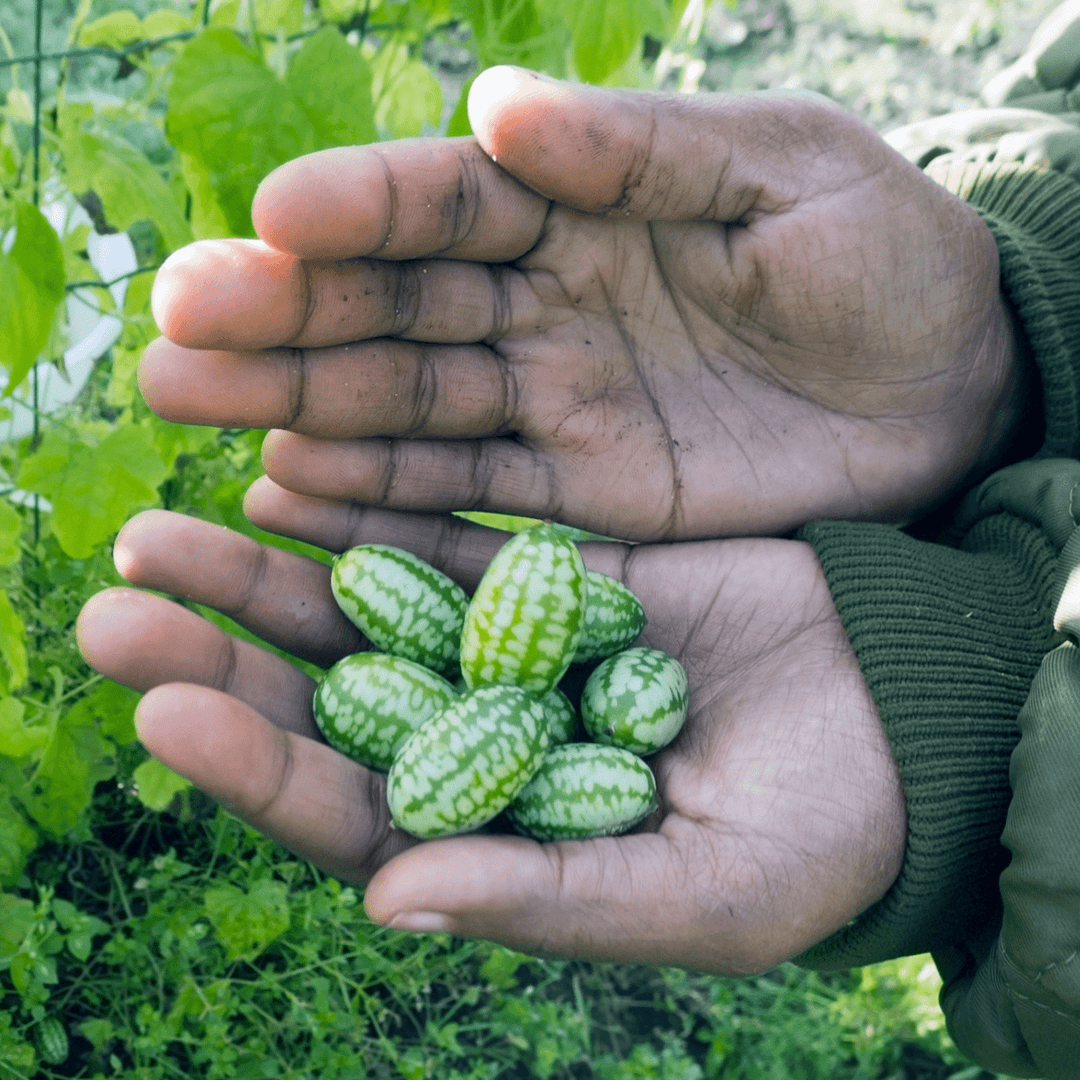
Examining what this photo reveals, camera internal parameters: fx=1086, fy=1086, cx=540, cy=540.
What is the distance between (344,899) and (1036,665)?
4.57ft

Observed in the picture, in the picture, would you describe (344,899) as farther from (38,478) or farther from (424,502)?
(38,478)

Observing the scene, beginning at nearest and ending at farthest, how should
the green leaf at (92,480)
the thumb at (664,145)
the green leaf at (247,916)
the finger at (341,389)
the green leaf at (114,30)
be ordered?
1. the thumb at (664,145)
2. the finger at (341,389)
3. the green leaf at (92,480)
4. the green leaf at (247,916)
5. the green leaf at (114,30)

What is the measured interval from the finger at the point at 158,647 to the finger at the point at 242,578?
0.15 meters

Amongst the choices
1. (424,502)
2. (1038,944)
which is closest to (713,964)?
(1038,944)

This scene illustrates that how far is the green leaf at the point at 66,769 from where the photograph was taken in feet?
6.13

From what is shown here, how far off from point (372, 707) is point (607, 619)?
410 millimetres

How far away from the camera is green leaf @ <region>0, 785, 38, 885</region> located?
70.1 inches

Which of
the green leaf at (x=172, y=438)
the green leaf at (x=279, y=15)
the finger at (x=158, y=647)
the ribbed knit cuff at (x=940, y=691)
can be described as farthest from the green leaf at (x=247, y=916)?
the green leaf at (x=279, y=15)

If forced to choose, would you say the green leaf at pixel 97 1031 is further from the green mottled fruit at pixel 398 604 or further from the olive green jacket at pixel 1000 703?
the olive green jacket at pixel 1000 703

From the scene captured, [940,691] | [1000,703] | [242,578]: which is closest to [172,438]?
[242,578]

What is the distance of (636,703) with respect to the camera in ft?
5.25

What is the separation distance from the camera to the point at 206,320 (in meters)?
1.53

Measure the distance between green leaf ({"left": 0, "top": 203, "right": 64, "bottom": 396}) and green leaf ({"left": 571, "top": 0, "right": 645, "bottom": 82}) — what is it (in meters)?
0.87

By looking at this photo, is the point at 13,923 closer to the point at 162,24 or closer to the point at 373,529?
the point at 373,529
